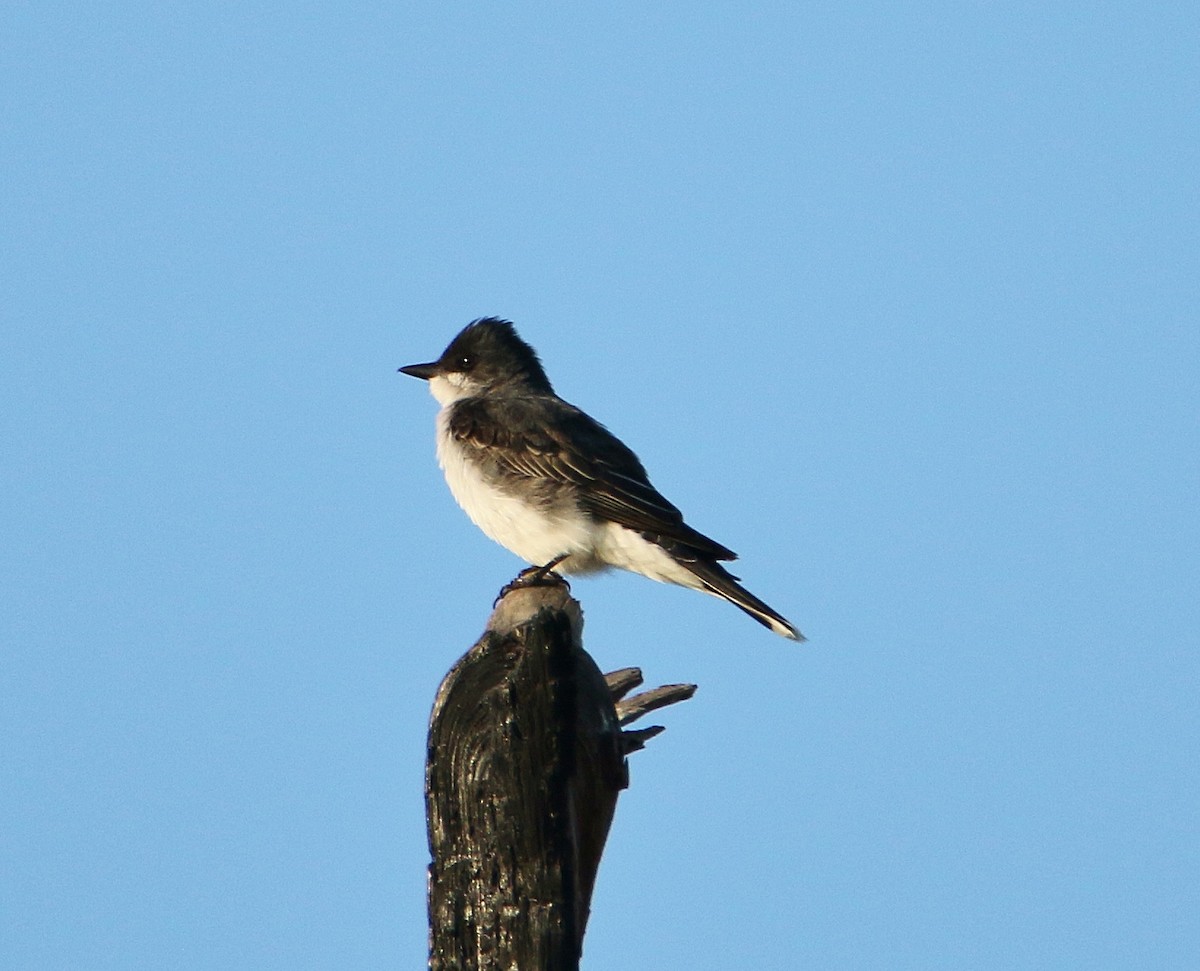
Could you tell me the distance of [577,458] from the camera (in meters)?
11.5

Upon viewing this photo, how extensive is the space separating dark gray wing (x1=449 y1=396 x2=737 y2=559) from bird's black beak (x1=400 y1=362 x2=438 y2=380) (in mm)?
1283

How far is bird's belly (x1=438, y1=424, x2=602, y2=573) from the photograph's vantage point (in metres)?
11.2

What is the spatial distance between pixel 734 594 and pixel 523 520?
159 cm

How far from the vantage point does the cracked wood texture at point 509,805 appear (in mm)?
5812

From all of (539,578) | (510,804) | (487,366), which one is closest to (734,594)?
(539,578)

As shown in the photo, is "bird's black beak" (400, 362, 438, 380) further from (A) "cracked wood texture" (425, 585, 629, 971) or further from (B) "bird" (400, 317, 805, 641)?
(A) "cracked wood texture" (425, 585, 629, 971)

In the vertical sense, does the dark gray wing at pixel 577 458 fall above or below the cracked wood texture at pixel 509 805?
above

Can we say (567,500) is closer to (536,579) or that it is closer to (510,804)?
(536,579)

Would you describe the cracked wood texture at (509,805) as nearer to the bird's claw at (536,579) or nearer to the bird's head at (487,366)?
the bird's claw at (536,579)

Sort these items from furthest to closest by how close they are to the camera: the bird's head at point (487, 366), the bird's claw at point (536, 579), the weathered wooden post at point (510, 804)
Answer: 1. the bird's head at point (487, 366)
2. the bird's claw at point (536, 579)
3. the weathered wooden post at point (510, 804)

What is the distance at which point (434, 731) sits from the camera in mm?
6129

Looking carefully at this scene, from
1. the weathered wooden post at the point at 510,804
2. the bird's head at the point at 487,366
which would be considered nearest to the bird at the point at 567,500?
the bird's head at the point at 487,366

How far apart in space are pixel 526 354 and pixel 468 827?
7725 mm

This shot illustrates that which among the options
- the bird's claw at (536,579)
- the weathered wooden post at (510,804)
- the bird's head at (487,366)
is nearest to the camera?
the weathered wooden post at (510,804)
